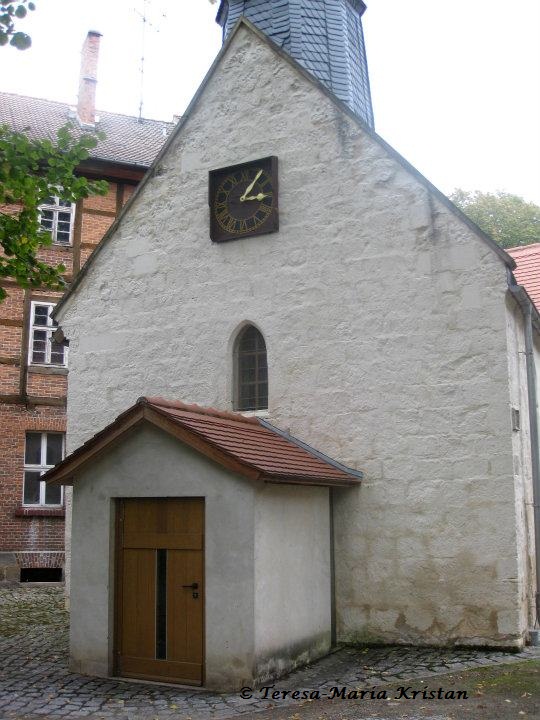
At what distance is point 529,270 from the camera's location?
16.0 meters

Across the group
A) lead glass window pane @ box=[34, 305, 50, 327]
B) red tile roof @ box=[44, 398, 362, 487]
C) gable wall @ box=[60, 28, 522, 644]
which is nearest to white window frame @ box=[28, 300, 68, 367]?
lead glass window pane @ box=[34, 305, 50, 327]

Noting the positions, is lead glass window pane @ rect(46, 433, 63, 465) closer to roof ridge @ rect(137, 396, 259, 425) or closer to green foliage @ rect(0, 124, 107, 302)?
green foliage @ rect(0, 124, 107, 302)

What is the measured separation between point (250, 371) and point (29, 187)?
3915 millimetres

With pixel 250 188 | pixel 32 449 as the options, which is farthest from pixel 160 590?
pixel 32 449

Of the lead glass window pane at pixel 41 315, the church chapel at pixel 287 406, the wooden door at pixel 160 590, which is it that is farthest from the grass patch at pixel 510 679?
the lead glass window pane at pixel 41 315

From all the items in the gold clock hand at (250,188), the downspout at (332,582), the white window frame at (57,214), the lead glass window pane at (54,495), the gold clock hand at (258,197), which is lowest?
the downspout at (332,582)

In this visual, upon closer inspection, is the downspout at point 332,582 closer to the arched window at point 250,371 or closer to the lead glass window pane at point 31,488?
the arched window at point 250,371

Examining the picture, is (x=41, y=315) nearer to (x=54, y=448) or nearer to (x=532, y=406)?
(x=54, y=448)

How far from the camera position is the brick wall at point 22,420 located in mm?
20188

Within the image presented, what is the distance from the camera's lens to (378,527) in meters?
10.6

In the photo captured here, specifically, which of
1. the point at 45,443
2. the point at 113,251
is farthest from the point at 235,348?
the point at 45,443

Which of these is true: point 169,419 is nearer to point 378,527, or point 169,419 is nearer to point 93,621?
point 93,621

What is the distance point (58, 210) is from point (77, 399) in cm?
993

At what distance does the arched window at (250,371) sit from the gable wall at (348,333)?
0.26m
